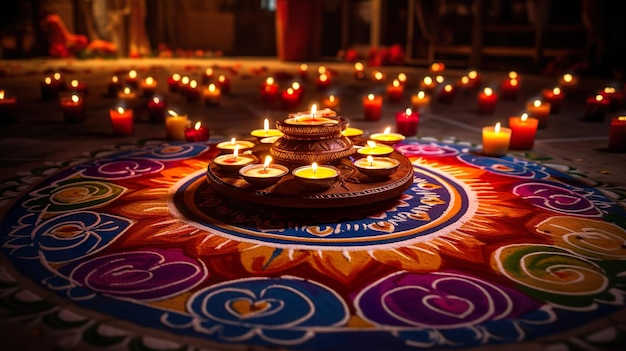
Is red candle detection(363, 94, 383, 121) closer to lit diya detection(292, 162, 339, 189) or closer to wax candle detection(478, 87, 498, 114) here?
wax candle detection(478, 87, 498, 114)

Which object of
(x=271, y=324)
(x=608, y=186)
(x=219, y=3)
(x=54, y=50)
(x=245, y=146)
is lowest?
(x=271, y=324)

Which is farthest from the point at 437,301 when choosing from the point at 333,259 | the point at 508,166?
the point at 508,166

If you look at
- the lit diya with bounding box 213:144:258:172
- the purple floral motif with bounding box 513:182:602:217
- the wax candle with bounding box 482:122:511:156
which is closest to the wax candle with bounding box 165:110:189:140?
the lit diya with bounding box 213:144:258:172

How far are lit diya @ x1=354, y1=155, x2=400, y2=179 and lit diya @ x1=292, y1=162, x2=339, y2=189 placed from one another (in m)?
0.14

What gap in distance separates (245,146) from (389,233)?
1.07 metres

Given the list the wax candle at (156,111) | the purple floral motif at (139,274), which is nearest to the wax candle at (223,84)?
the wax candle at (156,111)

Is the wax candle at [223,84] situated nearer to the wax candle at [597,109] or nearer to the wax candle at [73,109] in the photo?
the wax candle at [73,109]

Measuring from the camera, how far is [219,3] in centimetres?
1367

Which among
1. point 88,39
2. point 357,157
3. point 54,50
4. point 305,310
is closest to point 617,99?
point 357,157

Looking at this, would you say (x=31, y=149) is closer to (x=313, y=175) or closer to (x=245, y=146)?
(x=245, y=146)

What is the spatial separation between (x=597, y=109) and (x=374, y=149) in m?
2.78

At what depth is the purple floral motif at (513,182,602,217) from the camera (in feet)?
7.50

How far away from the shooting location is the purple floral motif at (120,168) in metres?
2.77

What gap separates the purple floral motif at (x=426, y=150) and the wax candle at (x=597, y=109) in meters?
1.79
